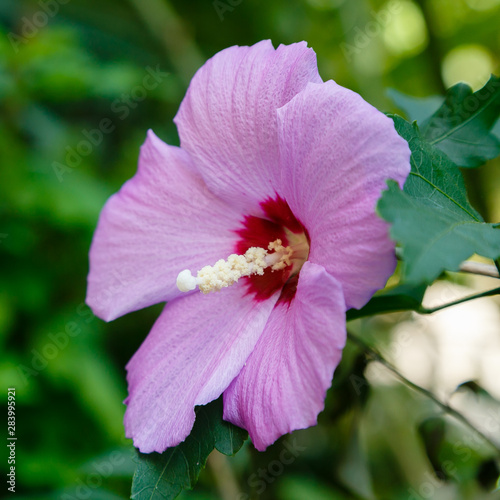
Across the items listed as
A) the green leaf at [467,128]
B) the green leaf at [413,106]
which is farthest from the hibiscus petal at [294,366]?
the green leaf at [413,106]

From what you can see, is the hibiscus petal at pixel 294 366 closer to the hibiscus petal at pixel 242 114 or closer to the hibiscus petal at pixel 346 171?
the hibiscus petal at pixel 346 171

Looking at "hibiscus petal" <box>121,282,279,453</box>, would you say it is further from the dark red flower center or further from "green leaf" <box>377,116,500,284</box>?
"green leaf" <box>377,116,500,284</box>

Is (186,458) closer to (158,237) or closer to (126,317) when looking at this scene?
(158,237)

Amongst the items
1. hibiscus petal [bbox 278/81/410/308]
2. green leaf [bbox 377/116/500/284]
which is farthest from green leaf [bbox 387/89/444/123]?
hibiscus petal [bbox 278/81/410/308]

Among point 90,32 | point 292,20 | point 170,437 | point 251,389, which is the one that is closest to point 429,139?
point 251,389

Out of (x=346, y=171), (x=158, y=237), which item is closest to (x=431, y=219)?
→ (x=346, y=171)

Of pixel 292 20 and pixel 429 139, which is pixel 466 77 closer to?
pixel 292 20
